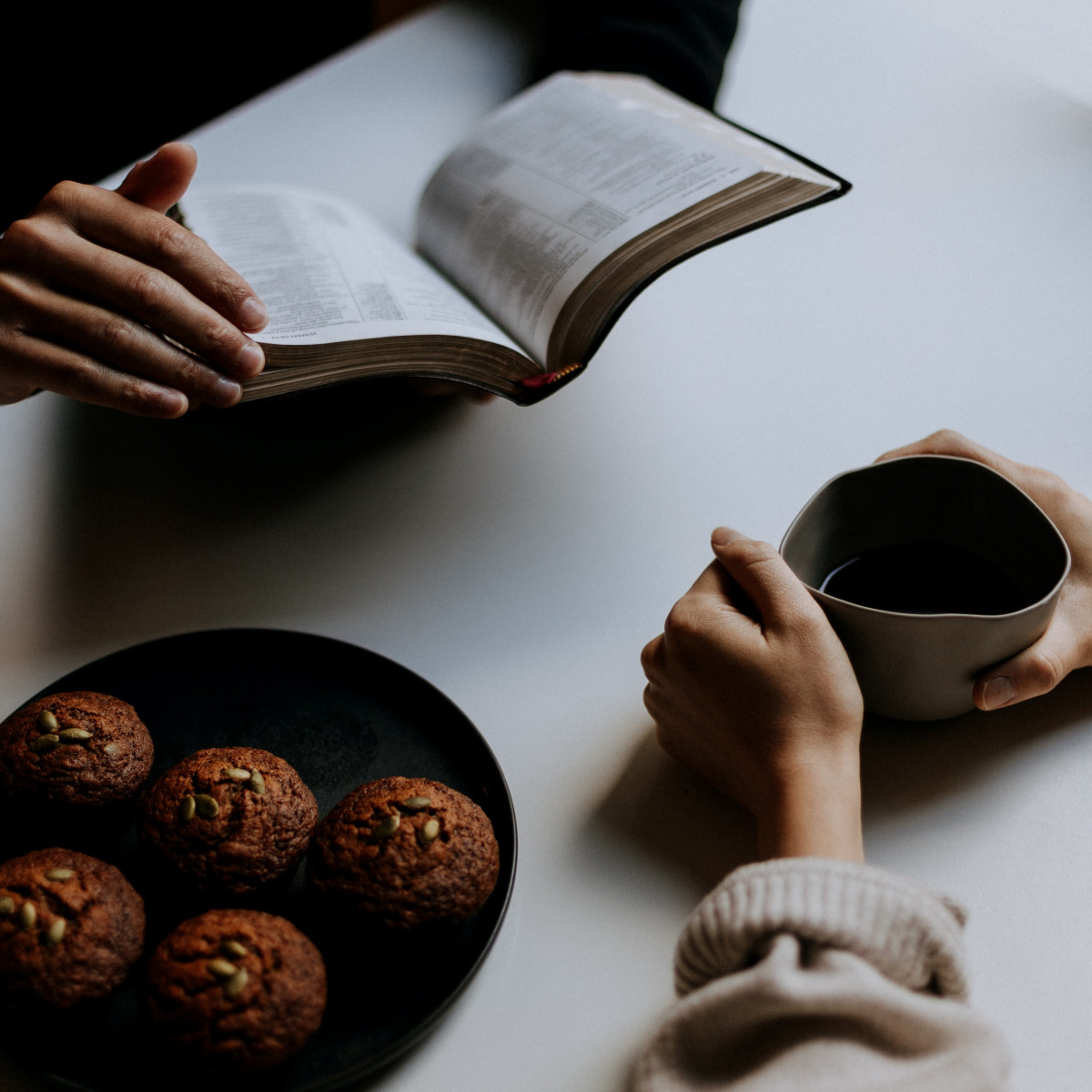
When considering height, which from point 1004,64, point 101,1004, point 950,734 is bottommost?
point 101,1004

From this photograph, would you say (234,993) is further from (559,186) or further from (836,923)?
(559,186)

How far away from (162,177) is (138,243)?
0.20ft

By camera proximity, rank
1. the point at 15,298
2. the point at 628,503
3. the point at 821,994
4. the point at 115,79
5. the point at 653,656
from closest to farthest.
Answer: the point at 821,994 < the point at 653,656 < the point at 15,298 < the point at 628,503 < the point at 115,79

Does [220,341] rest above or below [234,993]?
above

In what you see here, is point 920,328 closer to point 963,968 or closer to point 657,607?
point 657,607

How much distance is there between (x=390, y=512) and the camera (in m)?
0.89

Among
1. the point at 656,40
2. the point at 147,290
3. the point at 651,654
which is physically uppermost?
the point at 656,40

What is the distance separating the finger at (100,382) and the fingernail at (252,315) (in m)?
0.08

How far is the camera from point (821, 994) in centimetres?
47

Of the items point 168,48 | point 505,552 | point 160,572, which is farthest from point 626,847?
point 168,48

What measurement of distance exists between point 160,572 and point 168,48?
139cm

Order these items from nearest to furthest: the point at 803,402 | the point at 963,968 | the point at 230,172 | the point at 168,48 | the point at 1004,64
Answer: the point at 963,968, the point at 803,402, the point at 230,172, the point at 1004,64, the point at 168,48

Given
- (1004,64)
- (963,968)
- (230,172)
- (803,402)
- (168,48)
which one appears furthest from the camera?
(168,48)

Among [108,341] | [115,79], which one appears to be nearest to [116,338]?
[108,341]
